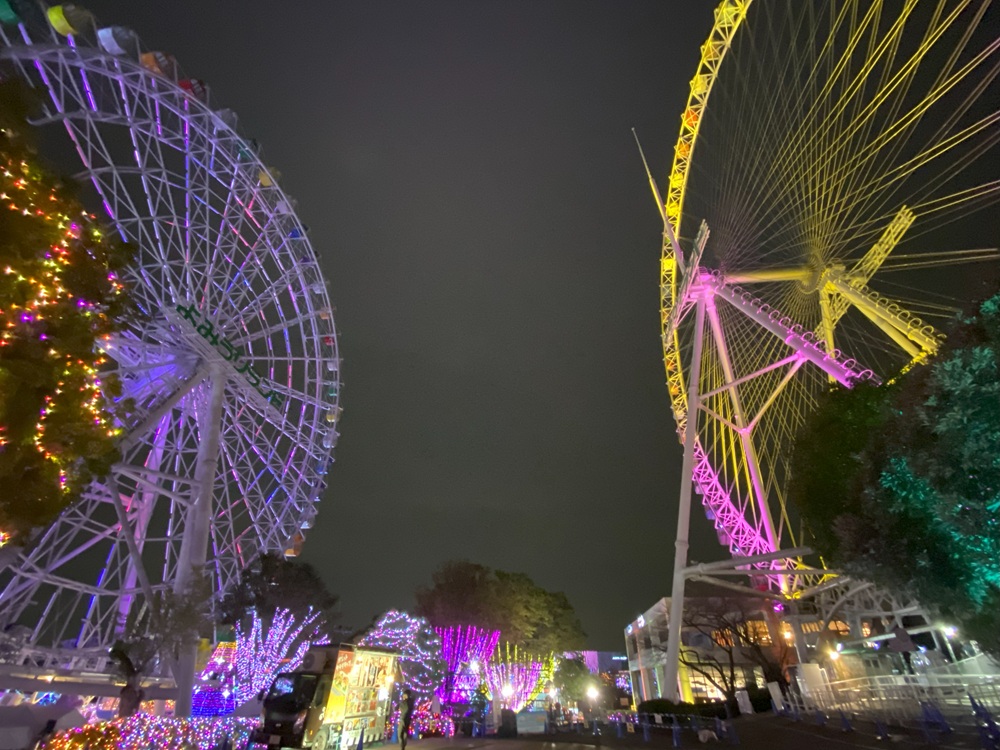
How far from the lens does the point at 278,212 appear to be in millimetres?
24281

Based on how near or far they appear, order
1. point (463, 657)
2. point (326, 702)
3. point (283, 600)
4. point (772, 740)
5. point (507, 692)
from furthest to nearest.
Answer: point (283, 600) → point (463, 657) → point (507, 692) → point (772, 740) → point (326, 702)

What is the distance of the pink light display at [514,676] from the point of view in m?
35.0

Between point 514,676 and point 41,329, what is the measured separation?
3622cm

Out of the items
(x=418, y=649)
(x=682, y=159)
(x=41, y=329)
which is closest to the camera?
(x=41, y=329)

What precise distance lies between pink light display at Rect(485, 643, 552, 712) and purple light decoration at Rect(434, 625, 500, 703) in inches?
35.5

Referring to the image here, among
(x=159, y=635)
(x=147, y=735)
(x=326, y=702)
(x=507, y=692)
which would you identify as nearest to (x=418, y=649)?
(x=507, y=692)

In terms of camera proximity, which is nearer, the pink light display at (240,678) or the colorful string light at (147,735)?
the colorful string light at (147,735)

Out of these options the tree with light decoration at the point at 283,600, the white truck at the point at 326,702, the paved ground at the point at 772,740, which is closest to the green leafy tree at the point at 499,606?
the tree with light decoration at the point at 283,600

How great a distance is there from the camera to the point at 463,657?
3631 cm

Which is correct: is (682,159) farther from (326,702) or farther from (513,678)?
(513,678)

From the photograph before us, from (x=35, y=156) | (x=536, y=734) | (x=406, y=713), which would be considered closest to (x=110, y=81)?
(x=35, y=156)

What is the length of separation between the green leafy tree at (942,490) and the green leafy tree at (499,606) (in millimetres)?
29507

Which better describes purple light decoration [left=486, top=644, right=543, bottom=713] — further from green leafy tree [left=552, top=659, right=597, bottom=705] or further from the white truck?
the white truck

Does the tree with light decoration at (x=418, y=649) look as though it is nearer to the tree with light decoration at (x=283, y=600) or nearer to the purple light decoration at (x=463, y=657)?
the purple light decoration at (x=463, y=657)
